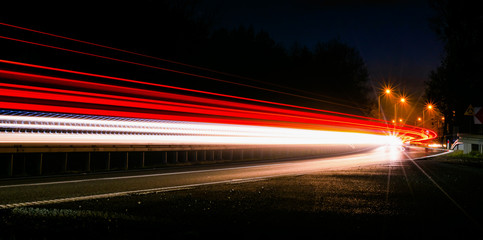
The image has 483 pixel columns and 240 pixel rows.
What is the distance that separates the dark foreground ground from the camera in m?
5.11

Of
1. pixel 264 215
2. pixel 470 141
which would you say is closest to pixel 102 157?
pixel 264 215

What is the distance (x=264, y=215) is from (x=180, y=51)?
108 ft

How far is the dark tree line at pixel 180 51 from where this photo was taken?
26.0m

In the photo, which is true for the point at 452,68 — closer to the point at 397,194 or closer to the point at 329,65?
the point at 397,194

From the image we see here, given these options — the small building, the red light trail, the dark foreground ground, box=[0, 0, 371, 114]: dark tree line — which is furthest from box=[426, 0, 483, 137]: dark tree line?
the dark foreground ground

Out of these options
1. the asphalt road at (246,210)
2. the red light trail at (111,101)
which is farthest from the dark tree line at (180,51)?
the asphalt road at (246,210)

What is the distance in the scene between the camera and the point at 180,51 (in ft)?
124

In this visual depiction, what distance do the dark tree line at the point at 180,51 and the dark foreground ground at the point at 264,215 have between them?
56.2ft

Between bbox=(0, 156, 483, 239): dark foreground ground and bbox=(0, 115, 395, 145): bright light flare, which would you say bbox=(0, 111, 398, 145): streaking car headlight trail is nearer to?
bbox=(0, 115, 395, 145): bright light flare

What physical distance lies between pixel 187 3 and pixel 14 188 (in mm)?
28469

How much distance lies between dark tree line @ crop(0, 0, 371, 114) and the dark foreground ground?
1714 cm

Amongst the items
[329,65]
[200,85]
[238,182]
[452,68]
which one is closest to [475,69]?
[452,68]

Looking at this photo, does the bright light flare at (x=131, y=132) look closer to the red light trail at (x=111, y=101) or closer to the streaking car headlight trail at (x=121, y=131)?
the streaking car headlight trail at (x=121, y=131)

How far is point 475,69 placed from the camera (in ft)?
98.3
